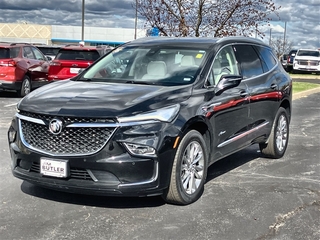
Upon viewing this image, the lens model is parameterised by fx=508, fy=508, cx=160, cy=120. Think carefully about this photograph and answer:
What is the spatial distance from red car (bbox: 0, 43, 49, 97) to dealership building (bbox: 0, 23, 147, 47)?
62900mm

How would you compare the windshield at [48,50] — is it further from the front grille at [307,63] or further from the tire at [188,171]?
the tire at [188,171]

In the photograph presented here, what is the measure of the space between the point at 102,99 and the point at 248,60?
2695 mm

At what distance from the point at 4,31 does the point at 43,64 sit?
68.7 metres

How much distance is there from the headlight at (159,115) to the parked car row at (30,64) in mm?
9248

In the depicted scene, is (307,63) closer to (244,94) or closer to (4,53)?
(4,53)

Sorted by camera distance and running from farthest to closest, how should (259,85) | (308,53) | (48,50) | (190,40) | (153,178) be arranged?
(308,53), (48,50), (259,85), (190,40), (153,178)

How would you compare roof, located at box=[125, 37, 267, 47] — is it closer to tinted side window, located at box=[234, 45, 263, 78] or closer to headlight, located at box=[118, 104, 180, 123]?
tinted side window, located at box=[234, 45, 263, 78]

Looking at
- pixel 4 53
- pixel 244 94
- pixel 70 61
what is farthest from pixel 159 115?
pixel 4 53

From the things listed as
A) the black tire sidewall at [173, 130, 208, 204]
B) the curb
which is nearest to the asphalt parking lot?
the black tire sidewall at [173, 130, 208, 204]

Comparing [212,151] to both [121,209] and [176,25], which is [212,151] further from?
[176,25]

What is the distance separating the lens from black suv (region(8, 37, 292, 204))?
4.60 m

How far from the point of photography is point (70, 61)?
14.1 meters

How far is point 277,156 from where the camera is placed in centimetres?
763

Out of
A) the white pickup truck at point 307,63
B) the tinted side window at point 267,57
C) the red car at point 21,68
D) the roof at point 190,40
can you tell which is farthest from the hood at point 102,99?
the white pickup truck at point 307,63
